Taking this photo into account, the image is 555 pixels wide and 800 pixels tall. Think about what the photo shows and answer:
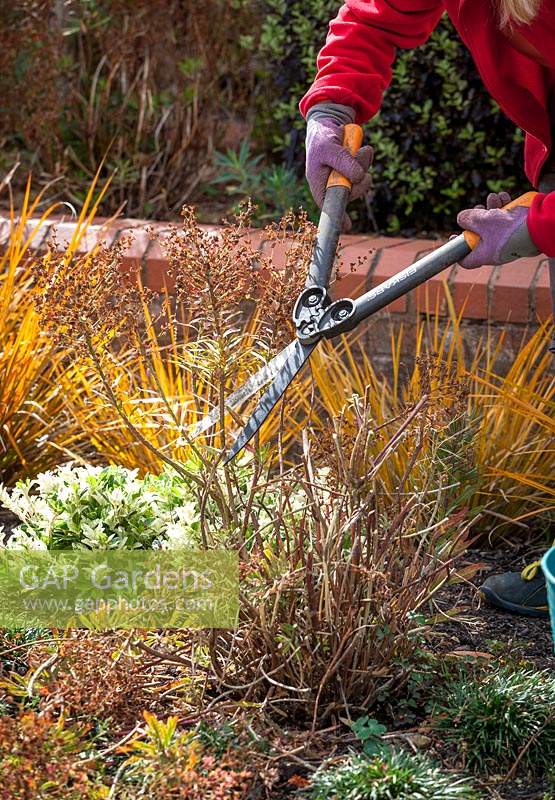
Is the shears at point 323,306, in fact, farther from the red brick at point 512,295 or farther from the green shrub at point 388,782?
the red brick at point 512,295

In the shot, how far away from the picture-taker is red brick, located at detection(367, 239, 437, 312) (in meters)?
3.68

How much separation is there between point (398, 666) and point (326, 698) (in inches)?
6.2

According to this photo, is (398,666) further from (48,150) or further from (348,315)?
(48,150)

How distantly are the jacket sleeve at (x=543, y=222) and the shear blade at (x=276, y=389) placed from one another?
0.43 meters

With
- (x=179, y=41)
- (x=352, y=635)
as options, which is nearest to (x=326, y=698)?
(x=352, y=635)

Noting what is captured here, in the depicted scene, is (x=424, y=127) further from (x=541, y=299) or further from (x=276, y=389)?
(x=276, y=389)

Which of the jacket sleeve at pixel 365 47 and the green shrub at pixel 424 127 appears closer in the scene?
the jacket sleeve at pixel 365 47

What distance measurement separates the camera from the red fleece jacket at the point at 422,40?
2213mm

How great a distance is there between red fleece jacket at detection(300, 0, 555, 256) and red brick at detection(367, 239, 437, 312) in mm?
1220

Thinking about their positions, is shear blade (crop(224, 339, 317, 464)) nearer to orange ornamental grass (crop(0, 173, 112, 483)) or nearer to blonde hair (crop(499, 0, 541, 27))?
blonde hair (crop(499, 0, 541, 27))

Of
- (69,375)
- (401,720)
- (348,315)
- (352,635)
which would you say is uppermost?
(348,315)

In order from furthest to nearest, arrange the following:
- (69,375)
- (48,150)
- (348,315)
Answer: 1. (48,150)
2. (69,375)
3. (348,315)

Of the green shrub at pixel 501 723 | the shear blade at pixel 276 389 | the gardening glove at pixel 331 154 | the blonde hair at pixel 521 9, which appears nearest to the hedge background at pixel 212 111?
the gardening glove at pixel 331 154

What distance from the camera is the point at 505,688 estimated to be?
6.86 ft
